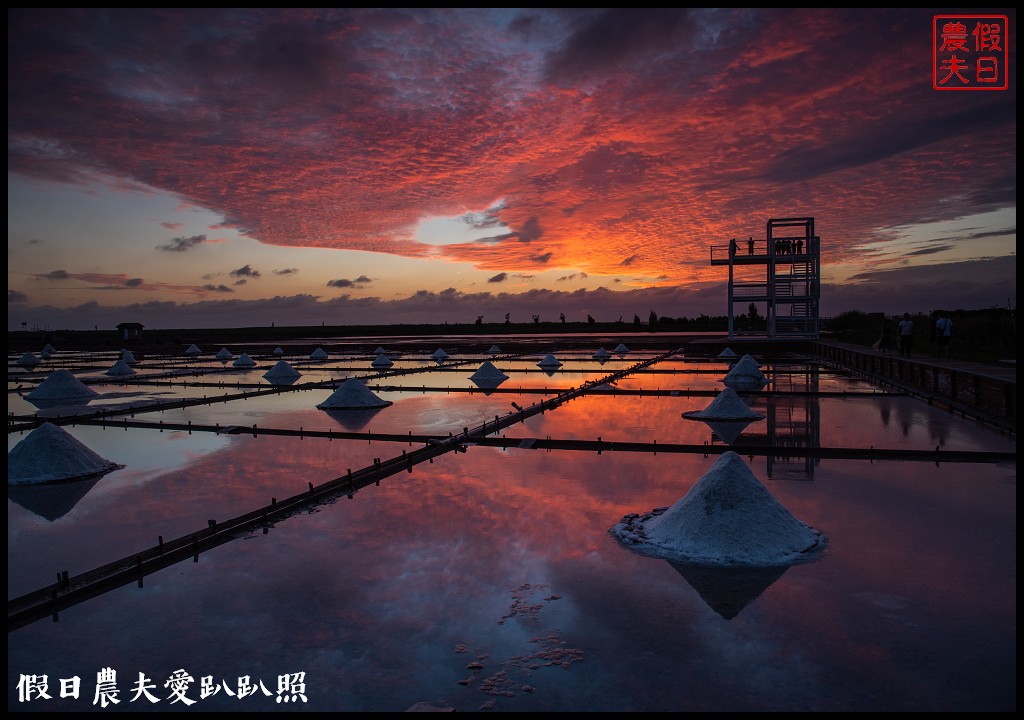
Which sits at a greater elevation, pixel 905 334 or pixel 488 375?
pixel 905 334

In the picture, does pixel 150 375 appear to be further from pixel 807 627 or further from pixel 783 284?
pixel 783 284

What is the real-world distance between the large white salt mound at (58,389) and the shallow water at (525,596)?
12256mm

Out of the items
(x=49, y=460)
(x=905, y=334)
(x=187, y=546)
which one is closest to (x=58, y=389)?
(x=49, y=460)

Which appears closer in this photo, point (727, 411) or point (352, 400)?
point (727, 411)

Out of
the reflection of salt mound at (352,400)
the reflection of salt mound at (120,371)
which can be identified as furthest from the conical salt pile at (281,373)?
the reflection of salt mound at (352,400)

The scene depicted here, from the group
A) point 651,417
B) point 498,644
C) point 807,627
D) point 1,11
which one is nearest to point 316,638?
point 498,644

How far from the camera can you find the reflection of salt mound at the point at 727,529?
5379 mm

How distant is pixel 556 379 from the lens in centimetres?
2277

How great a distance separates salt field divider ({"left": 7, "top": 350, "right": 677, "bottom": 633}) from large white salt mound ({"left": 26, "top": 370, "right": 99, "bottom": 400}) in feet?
48.1

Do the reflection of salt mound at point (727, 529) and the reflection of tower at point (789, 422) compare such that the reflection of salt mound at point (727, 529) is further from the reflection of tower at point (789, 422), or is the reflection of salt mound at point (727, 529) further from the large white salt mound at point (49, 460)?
the large white salt mound at point (49, 460)

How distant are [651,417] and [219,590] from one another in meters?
10.4

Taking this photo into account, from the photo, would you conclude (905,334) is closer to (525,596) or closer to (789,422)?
(789,422)

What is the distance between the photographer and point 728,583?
16.0 ft

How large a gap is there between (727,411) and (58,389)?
19.4 m
